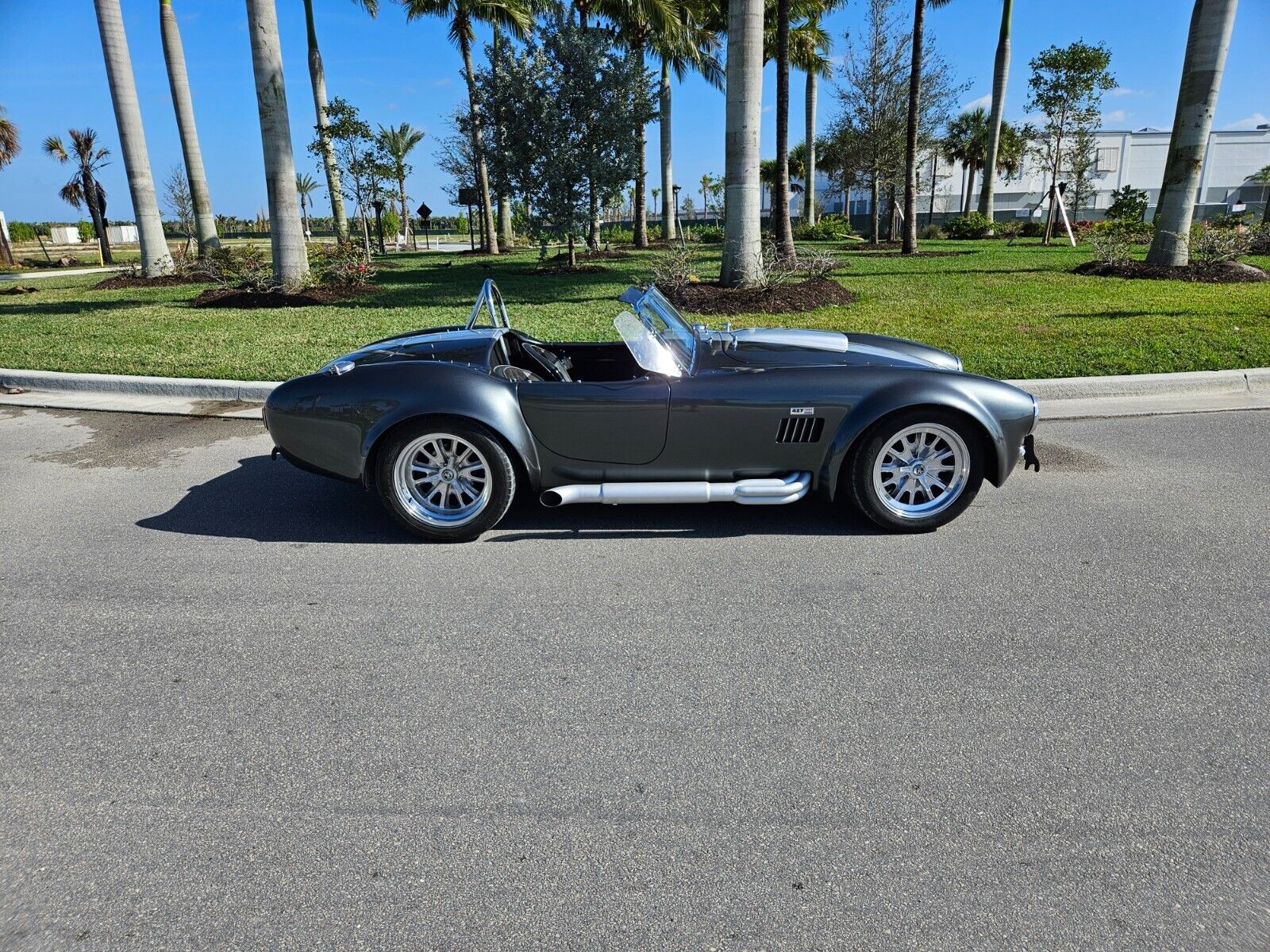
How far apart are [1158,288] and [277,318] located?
12834 millimetres

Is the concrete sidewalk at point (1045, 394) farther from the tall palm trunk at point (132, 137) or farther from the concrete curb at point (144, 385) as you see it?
the tall palm trunk at point (132, 137)

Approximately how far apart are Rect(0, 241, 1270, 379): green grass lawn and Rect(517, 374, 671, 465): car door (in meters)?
4.64

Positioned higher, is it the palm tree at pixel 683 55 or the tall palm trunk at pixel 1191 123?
the palm tree at pixel 683 55

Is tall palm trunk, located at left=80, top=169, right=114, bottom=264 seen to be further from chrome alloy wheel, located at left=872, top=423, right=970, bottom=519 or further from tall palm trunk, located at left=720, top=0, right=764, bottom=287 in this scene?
chrome alloy wheel, located at left=872, top=423, right=970, bottom=519

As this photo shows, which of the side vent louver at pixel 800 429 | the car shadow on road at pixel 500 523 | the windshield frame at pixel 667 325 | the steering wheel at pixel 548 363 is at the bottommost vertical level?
the car shadow on road at pixel 500 523

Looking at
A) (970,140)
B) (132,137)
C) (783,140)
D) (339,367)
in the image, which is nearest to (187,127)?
(132,137)

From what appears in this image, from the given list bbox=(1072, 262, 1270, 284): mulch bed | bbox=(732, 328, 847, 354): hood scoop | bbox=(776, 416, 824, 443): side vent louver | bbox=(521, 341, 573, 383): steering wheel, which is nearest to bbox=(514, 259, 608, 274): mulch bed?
bbox=(1072, 262, 1270, 284): mulch bed

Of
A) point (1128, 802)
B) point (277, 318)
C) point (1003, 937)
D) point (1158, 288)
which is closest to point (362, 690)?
point (1003, 937)

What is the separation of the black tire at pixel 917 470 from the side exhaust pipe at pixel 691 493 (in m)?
0.34

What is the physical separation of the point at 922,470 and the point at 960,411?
0.35 meters

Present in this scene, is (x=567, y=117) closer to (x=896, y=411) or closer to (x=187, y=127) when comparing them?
(x=187, y=127)

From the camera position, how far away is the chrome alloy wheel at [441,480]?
416 centimetres

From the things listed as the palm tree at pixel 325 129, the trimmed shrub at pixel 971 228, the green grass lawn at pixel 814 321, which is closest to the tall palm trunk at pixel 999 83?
the trimmed shrub at pixel 971 228

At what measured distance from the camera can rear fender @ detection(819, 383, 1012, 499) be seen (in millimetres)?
4008
